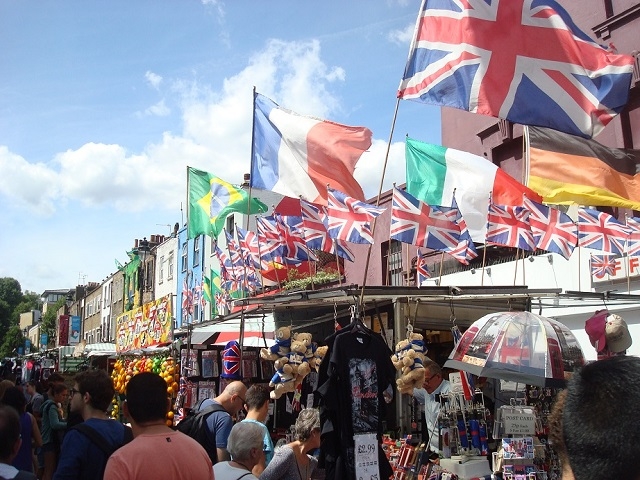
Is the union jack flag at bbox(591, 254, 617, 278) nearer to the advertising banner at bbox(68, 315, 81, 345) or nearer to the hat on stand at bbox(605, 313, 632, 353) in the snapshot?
the hat on stand at bbox(605, 313, 632, 353)

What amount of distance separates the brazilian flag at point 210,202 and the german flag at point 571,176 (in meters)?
6.04

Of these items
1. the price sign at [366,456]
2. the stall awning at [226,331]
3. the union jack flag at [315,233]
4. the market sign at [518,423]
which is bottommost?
the price sign at [366,456]

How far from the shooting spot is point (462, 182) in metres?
12.3

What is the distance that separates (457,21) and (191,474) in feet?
20.7

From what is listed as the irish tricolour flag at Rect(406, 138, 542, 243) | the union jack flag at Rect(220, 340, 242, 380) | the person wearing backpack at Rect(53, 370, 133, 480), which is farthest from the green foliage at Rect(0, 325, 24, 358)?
the person wearing backpack at Rect(53, 370, 133, 480)

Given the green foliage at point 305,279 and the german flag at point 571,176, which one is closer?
the german flag at point 571,176

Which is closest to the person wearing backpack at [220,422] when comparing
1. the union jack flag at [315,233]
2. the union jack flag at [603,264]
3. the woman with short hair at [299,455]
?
the woman with short hair at [299,455]

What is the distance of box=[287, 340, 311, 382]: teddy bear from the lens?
7.93 metres

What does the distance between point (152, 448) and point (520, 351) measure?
3927 millimetres

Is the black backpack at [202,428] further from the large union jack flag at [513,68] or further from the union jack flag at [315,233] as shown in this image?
the union jack flag at [315,233]

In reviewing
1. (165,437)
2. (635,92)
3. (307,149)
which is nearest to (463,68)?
(307,149)

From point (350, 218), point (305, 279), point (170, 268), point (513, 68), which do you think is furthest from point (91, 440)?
point (170, 268)

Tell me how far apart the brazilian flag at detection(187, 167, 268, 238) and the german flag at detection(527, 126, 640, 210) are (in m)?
6.04

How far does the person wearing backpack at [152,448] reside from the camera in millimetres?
3297
